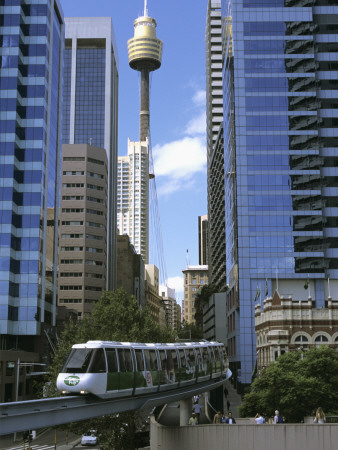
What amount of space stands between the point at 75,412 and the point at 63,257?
14235cm

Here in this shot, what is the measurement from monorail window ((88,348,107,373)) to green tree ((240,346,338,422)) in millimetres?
30075

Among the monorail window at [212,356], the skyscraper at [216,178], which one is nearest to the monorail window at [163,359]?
the monorail window at [212,356]

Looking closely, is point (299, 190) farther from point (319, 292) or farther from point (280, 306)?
point (280, 306)

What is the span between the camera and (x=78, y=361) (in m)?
32.2

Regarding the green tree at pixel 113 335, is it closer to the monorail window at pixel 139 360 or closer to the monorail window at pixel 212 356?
the monorail window at pixel 212 356

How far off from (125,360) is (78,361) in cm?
366

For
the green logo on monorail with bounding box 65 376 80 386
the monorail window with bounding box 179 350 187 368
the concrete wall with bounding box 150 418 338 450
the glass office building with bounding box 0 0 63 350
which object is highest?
the glass office building with bounding box 0 0 63 350

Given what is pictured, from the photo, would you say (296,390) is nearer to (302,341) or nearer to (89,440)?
(89,440)

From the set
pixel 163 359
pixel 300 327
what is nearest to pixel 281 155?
pixel 300 327

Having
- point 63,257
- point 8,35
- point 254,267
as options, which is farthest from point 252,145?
point 63,257

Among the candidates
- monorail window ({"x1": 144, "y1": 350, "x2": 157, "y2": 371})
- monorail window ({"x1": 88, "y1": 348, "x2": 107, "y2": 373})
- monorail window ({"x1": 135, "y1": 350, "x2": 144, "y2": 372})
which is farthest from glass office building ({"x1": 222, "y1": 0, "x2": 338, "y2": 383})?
monorail window ({"x1": 88, "y1": 348, "x2": 107, "y2": 373})

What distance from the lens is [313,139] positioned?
361ft

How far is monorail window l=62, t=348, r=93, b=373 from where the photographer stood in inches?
1254

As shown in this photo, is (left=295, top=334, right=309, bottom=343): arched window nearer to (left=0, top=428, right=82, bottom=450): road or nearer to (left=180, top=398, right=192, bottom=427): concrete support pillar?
(left=0, top=428, right=82, bottom=450): road
